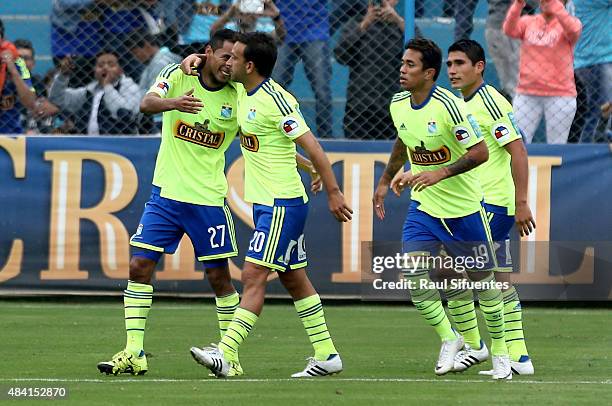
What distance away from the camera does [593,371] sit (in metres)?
9.09

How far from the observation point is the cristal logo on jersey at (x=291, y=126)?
8.48 m

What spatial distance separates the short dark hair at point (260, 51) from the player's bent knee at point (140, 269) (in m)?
1.53

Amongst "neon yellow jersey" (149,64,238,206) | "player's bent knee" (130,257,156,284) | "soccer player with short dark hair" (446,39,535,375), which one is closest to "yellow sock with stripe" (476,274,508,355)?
"soccer player with short dark hair" (446,39,535,375)

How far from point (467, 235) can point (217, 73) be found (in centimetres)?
207

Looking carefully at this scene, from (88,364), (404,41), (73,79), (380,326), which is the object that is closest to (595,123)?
(404,41)

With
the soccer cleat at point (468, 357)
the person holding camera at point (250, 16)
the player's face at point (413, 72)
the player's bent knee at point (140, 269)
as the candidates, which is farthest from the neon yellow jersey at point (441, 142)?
the person holding camera at point (250, 16)

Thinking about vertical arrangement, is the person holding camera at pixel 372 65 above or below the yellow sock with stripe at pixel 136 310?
above

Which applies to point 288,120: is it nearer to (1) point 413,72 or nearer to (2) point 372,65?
(1) point 413,72

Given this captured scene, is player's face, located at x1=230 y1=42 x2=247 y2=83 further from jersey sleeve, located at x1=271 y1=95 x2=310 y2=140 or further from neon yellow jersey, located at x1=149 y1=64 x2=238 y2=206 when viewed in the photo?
neon yellow jersey, located at x1=149 y1=64 x2=238 y2=206

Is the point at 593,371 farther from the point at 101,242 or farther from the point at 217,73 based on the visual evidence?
the point at 101,242

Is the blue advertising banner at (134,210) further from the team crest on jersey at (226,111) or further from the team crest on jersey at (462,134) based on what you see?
the team crest on jersey at (462,134)

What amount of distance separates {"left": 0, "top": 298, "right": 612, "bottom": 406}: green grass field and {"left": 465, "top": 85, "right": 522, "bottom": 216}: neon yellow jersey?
1.30 meters

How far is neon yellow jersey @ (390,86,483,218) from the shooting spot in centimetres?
882

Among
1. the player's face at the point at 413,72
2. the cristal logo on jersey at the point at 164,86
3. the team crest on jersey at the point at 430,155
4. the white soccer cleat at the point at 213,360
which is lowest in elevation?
the white soccer cleat at the point at 213,360
